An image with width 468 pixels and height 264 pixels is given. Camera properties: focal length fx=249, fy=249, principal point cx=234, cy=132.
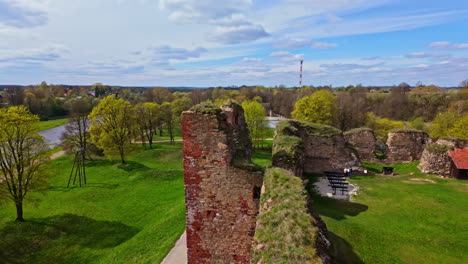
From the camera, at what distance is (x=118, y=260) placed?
1240 centimetres

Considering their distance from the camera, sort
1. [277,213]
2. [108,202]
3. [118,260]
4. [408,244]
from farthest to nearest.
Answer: [108,202] → [118,260] → [408,244] → [277,213]

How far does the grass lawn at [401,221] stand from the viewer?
10.5 metres

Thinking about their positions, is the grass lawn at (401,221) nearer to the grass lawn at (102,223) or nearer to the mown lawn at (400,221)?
the mown lawn at (400,221)

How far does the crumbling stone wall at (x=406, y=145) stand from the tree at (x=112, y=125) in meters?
29.9

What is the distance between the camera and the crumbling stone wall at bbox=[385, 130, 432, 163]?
26031mm

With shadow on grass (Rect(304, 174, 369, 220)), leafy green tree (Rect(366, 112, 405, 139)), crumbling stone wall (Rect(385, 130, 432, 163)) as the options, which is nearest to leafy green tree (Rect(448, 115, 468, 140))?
crumbling stone wall (Rect(385, 130, 432, 163))

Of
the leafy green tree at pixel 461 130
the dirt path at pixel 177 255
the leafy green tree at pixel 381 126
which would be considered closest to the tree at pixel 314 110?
the leafy green tree at pixel 381 126

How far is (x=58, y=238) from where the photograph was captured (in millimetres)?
15477

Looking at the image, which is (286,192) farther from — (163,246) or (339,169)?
(339,169)

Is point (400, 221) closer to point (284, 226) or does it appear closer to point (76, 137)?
point (284, 226)

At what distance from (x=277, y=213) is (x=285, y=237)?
721 millimetres

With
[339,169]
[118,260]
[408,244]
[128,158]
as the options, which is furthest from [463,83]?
[118,260]

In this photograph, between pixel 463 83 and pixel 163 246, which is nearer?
pixel 163 246

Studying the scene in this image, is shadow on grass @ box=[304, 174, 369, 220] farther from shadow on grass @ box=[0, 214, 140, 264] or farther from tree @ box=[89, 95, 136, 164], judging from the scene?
tree @ box=[89, 95, 136, 164]
